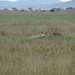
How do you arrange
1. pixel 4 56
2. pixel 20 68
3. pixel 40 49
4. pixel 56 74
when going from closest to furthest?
1. pixel 56 74
2. pixel 20 68
3. pixel 4 56
4. pixel 40 49

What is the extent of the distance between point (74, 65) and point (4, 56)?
86.6 inches

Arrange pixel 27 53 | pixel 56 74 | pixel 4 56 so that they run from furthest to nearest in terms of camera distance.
Result: pixel 27 53, pixel 4 56, pixel 56 74

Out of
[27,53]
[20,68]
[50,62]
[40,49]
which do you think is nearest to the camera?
[20,68]

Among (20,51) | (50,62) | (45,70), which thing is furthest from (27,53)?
(45,70)

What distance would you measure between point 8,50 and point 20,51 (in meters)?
0.43

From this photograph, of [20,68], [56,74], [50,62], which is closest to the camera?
[56,74]

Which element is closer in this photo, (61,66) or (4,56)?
(61,66)

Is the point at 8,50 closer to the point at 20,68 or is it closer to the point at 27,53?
the point at 27,53

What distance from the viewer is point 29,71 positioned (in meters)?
5.52

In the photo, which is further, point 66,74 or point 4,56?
point 4,56

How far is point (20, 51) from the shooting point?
27.0 ft

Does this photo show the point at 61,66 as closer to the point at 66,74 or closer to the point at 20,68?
the point at 66,74

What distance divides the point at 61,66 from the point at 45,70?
486mm

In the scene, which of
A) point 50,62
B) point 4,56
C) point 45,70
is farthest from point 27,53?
point 45,70
